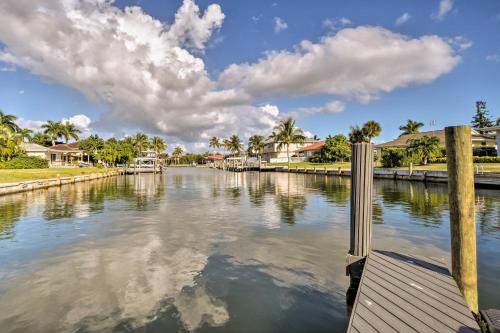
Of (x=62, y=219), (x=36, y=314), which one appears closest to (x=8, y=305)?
(x=36, y=314)

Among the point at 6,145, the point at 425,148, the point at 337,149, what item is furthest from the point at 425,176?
the point at 6,145

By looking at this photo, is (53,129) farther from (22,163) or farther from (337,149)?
(337,149)

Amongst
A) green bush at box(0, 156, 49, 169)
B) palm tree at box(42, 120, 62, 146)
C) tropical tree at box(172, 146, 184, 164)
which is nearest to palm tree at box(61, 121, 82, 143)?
palm tree at box(42, 120, 62, 146)

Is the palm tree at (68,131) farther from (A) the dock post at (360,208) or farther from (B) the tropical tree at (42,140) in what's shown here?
(A) the dock post at (360,208)

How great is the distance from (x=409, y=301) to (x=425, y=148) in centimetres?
5100

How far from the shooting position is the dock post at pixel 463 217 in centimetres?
527

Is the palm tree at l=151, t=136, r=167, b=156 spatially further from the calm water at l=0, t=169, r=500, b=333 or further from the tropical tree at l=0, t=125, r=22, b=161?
the calm water at l=0, t=169, r=500, b=333

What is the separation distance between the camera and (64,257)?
33.0 ft

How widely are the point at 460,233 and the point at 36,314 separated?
845cm

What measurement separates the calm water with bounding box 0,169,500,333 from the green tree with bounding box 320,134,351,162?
56013 mm

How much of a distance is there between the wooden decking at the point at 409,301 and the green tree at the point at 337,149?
6984 cm

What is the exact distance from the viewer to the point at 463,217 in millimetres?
5305

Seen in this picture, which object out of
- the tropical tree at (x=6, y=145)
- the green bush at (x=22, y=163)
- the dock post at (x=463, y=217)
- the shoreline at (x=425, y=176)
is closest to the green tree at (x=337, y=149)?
the shoreline at (x=425, y=176)

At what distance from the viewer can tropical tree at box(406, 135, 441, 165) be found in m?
48.3
